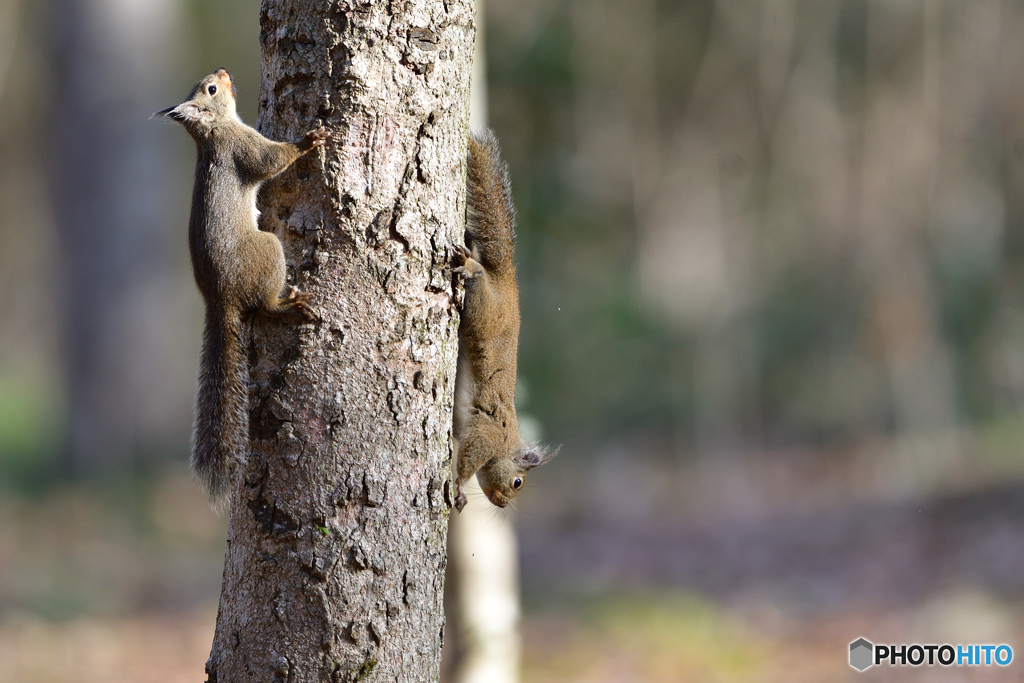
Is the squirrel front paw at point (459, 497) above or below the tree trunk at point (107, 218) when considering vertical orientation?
below

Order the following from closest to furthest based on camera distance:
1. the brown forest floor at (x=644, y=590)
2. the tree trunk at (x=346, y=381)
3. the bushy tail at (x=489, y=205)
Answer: the tree trunk at (x=346, y=381) → the bushy tail at (x=489, y=205) → the brown forest floor at (x=644, y=590)

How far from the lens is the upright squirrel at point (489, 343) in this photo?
273 centimetres

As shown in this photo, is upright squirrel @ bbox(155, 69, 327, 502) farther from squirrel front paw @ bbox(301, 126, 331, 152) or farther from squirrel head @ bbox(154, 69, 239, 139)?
squirrel head @ bbox(154, 69, 239, 139)

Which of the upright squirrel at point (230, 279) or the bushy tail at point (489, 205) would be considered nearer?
the upright squirrel at point (230, 279)

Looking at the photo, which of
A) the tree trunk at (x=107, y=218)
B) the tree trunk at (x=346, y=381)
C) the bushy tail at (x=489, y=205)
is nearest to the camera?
the tree trunk at (x=346, y=381)

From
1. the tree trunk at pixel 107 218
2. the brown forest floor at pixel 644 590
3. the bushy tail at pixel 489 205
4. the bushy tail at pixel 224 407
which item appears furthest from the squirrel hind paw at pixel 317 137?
the tree trunk at pixel 107 218

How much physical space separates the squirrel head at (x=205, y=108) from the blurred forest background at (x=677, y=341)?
1803 millimetres

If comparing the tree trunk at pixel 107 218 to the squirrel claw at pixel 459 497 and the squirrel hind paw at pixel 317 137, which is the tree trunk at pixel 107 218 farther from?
the squirrel hind paw at pixel 317 137

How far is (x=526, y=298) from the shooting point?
1055 cm

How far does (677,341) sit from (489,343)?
403 inches

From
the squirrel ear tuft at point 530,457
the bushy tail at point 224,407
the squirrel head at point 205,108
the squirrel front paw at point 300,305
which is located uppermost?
the squirrel head at point 205,108

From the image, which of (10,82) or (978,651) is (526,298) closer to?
(978,651)

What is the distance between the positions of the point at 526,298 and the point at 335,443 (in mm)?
8727

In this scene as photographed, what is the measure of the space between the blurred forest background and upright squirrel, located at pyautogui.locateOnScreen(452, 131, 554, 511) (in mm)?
471
